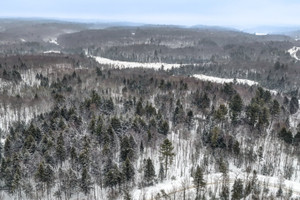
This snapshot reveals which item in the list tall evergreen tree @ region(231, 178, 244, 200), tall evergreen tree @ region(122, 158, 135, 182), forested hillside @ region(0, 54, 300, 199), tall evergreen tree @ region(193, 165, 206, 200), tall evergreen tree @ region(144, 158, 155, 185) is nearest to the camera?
tall evergreen tree @ region(231, 178, 244, 200)

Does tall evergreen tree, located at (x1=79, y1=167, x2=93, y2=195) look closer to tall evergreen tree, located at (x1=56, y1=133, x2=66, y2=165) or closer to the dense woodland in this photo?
the dense woodland

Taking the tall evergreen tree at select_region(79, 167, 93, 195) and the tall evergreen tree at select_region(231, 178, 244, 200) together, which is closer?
the tall evergreen tree at select_region(231, 178, 244, 200)

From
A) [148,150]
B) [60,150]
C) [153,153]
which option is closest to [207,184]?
[153,153]

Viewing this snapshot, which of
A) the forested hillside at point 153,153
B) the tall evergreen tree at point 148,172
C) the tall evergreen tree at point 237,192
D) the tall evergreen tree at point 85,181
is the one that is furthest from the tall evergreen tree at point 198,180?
the tall evergreen tree at point 85,181

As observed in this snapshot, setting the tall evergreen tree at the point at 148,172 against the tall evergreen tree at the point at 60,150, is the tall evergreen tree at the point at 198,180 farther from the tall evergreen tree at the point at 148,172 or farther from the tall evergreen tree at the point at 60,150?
the tall evergreen tree at the point at 60,150

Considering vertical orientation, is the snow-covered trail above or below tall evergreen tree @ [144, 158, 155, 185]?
below

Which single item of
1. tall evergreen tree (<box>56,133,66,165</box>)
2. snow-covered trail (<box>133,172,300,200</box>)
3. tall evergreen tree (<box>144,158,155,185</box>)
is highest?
tall evergreen tree (<box>56,133,66,165</box>)

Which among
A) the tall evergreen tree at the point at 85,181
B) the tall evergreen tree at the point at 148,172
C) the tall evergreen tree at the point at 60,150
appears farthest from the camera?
the tall evergreen tree at the point at 60,150

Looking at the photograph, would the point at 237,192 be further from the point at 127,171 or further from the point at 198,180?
the point at 127,171

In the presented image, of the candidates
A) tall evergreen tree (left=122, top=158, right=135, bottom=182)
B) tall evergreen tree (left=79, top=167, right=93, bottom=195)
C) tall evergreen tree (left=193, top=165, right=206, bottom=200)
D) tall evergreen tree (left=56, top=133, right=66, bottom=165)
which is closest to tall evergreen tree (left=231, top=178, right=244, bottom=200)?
tall evergreen tree (left=193, top=165, right=206, bottom=200)

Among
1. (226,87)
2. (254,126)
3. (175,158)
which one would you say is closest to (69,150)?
(175,158)

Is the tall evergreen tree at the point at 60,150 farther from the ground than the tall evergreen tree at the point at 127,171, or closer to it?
farther from the ground
